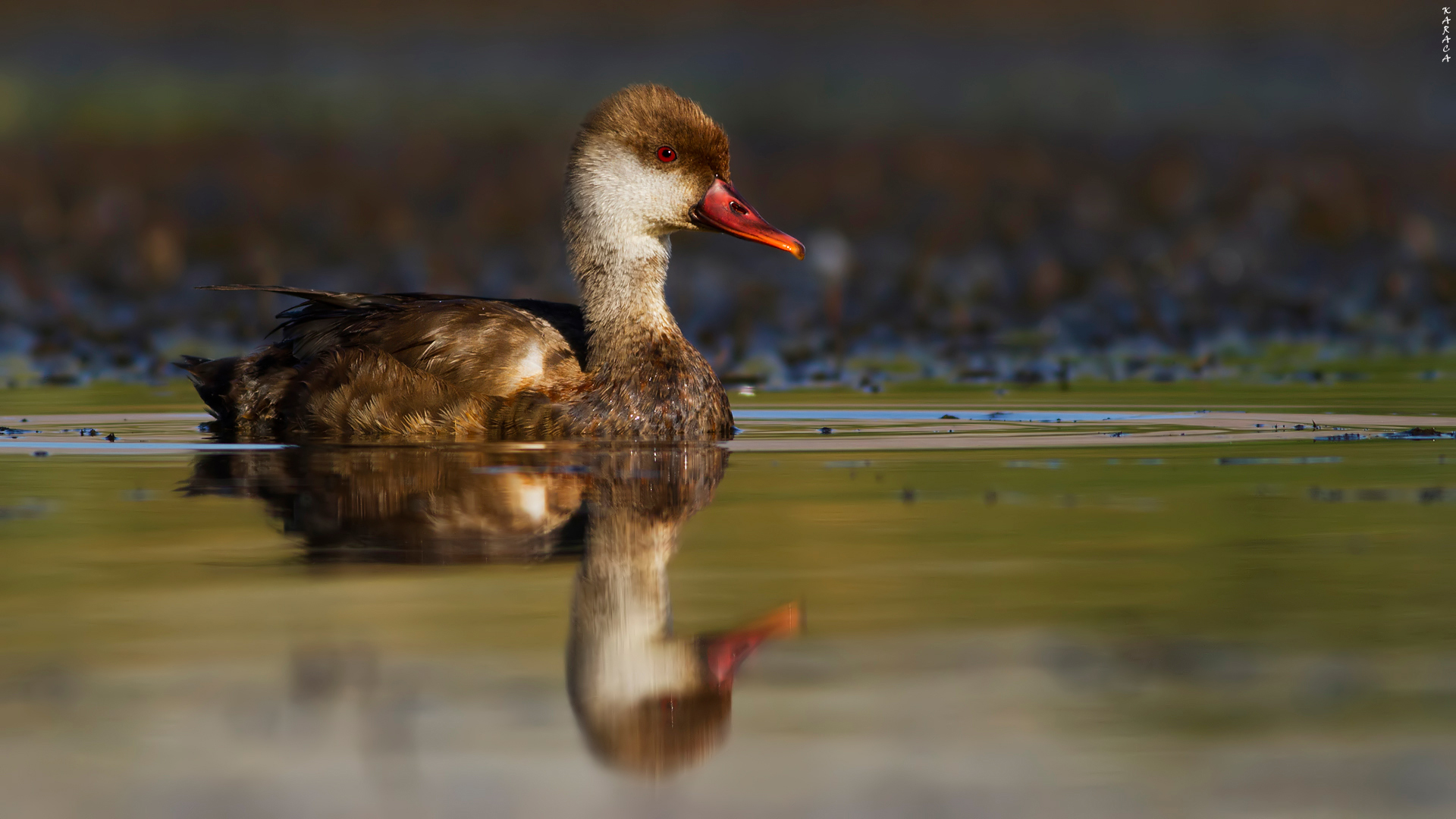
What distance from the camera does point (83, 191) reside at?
65.2 feet

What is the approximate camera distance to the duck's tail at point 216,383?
9633 millimetres

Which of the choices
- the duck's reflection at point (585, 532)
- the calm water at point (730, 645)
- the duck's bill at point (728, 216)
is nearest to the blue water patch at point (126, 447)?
the duck's reflection at point (585, 532)

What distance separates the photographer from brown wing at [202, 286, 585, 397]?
8922 millimetres

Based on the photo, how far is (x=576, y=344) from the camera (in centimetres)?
931

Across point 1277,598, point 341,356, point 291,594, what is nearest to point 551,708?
point 291,594

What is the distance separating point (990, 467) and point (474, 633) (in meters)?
3.38

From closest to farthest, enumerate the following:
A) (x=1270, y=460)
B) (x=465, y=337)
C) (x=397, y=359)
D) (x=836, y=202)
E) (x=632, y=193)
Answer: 1. (x=1270, y=460)
2. (x=465, y=337)
3. (x=397, y=359)
4. (x=632, y=193)
5. (x=836, y=202)

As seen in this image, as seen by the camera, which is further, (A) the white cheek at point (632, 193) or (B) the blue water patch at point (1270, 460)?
(A) the white cheek at point (632, 193)

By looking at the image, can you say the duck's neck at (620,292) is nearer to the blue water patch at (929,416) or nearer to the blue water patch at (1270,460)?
the blue water patch at (929,416)

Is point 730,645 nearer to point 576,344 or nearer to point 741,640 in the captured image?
point 741,640

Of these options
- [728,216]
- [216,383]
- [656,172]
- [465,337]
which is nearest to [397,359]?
[465,337]

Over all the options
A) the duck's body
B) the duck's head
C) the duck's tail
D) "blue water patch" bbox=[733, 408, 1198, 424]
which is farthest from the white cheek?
the duck's tail

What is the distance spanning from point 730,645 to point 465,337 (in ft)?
15.3

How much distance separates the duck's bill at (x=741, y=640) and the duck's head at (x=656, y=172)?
4.34 meters
